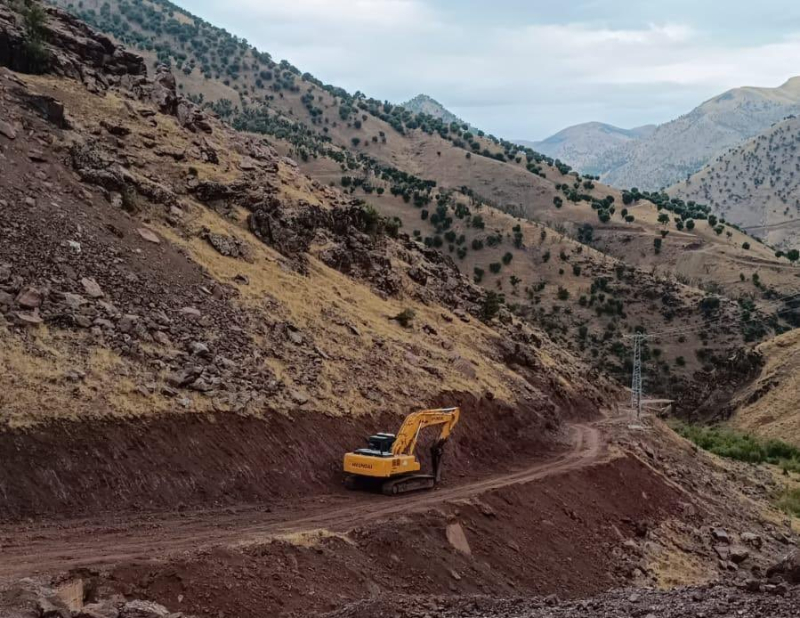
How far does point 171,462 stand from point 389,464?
6898 millimetres

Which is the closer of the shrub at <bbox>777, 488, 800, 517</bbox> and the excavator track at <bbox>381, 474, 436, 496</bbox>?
the excavator track at <bbox>381, 474, 436, 496</bbox>

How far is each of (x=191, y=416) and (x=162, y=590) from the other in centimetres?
827

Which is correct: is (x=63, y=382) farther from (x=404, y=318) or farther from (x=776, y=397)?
(x=776, y=397)

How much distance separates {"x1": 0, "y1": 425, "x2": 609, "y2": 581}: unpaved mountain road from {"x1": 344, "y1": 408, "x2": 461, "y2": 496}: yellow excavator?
508mm

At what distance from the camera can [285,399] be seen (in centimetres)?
2705

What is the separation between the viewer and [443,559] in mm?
21359

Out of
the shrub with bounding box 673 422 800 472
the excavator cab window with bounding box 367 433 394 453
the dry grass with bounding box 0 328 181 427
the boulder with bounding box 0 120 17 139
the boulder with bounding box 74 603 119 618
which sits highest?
the boulder with bounding box 0 120 17 139

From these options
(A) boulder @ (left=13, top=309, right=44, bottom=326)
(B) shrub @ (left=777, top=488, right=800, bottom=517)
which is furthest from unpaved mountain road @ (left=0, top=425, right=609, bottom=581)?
(B) shrub @ (left=777, top=488, right=800, bottom=517)

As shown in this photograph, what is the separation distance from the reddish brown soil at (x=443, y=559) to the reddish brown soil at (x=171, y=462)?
3.85 m

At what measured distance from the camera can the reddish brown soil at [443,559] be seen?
16.0 meters

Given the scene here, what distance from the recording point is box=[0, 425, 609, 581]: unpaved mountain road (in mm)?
15891

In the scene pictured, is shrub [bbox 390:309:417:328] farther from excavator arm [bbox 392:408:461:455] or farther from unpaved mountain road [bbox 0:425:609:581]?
unpaved mountain road [bbox 0:425:609:581]

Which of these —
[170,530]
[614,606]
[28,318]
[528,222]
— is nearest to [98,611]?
[170,530]

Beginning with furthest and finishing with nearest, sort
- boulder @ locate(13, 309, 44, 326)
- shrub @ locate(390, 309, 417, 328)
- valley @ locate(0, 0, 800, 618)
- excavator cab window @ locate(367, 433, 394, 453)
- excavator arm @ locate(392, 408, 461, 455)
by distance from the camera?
shrub @ locate(390, 309, 417, 328) < excavator arm @ locate(392, 408, 461, 455) < excavator cab window @ locate(367, 433, 394, 453) < boulder @ locate(13, 309, 44, 326) < valley @ locate(0, 0, 800, 618)
